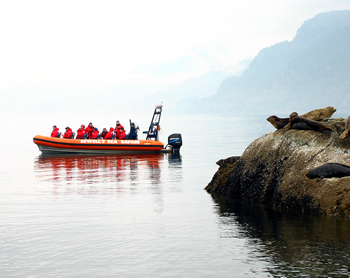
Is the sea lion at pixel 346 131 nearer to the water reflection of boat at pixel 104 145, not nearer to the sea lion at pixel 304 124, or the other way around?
the sea lion at pixel 304 124

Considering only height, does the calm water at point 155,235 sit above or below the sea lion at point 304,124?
below

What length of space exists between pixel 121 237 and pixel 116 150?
2470 centimetres

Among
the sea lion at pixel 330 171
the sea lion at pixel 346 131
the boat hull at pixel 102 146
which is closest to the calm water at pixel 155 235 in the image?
the sea lion at pixel 330 171

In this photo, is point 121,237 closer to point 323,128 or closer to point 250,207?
point 250,207

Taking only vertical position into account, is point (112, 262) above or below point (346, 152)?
below

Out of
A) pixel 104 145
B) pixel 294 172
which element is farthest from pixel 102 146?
pixel 294 172

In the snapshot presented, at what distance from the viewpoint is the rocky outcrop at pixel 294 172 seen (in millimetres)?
13734

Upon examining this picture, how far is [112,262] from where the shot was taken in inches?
400

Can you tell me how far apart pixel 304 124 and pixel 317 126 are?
17.9 inches

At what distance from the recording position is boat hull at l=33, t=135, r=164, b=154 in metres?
36.3

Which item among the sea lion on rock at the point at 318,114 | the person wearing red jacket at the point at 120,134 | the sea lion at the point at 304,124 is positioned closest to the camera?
the sea lion at the point at 304,124

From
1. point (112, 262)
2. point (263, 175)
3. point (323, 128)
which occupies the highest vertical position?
point (323, 128)

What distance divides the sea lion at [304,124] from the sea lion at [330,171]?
1676 mm

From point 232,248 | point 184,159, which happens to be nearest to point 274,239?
point 232,248
